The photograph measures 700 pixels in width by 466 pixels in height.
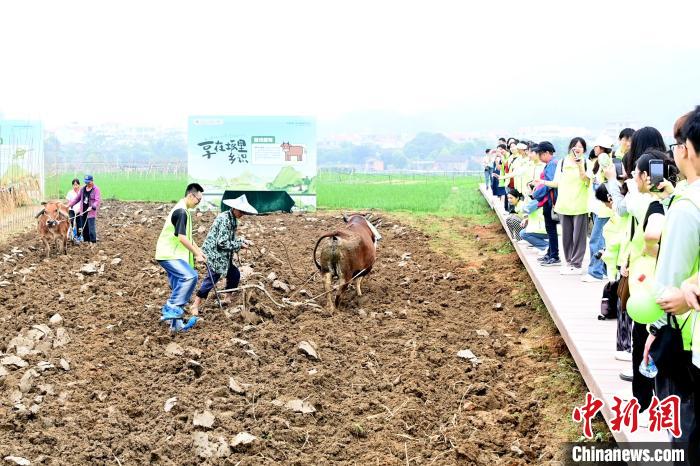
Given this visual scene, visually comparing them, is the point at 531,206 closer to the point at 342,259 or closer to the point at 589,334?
the point at 342,259

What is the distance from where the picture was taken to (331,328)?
9781 millimetres

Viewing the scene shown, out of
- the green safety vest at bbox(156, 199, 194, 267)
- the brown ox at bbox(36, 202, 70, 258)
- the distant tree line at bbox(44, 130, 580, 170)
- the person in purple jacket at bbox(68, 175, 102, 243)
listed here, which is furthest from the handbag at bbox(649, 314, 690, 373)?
the distant tree line at bbox(44, 130, 580, 170)

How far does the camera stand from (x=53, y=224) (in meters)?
15.5

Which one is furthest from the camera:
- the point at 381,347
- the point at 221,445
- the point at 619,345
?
the point at 381,347

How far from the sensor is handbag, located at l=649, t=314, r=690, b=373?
4.20m

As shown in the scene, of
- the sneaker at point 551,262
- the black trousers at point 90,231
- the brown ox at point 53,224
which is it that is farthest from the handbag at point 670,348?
the black trousers at point 90,231

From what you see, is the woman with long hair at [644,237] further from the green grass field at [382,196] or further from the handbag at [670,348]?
the green grass field at [382,196]

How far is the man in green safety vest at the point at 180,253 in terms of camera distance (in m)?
9.42

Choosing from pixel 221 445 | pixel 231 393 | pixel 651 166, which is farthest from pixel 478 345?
pixel 651 166

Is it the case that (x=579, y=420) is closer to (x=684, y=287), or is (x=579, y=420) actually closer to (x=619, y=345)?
(x=619, y=345)

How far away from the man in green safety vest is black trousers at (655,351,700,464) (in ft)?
20.2

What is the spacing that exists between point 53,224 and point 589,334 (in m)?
11.0

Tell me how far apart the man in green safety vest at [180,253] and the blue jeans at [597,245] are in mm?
4715

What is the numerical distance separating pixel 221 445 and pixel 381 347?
3.17 meters
